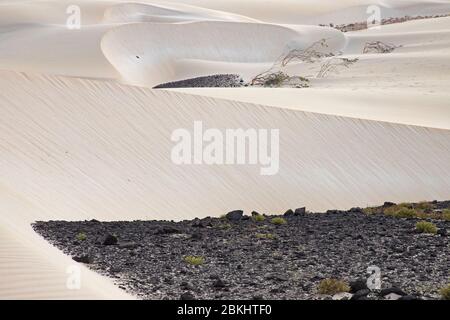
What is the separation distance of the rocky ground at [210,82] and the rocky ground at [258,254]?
21434mm

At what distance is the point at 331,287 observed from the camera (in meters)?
8.95

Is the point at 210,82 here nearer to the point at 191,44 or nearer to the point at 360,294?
the point at 191,44

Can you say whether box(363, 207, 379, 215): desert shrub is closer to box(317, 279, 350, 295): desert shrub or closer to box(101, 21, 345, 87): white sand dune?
box(317, 279, 350, 295): desert shrub

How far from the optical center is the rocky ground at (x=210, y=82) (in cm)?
3553

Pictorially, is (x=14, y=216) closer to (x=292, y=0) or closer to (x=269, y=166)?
(x=269, y=166)

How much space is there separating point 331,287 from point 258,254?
2.39 meters

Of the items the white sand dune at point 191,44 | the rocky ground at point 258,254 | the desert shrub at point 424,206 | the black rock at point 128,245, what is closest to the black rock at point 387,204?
the desert shrub at point 424,206

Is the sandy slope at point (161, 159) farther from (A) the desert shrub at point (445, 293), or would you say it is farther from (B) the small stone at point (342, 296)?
(A) the desert shrub at point (445, 293)

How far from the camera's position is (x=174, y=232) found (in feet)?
41.2

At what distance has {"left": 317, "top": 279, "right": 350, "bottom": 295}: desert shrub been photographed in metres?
8.95

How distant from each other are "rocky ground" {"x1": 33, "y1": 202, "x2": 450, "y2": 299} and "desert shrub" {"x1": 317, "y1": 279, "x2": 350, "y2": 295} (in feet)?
0.21

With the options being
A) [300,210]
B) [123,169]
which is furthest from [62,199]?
[300,210]
